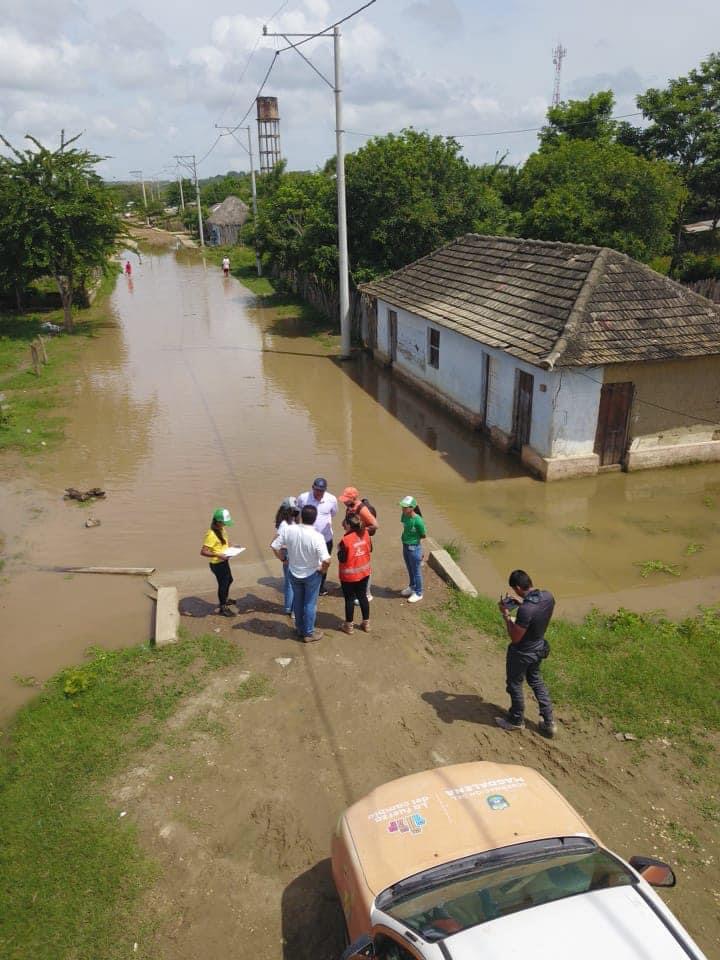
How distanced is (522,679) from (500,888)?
9.77 ft

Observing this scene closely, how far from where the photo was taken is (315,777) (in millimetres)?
6469

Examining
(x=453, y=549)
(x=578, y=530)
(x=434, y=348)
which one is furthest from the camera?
(x=434, y=348)

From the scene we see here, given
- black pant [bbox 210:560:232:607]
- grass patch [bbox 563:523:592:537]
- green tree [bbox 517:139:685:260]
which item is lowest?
grass patch [bbox 563:523:592:537]

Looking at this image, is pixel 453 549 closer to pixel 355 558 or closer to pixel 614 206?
pixel 355 558

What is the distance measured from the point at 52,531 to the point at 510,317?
10299mm

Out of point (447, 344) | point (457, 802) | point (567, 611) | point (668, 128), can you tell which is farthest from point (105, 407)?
point (668, 128)

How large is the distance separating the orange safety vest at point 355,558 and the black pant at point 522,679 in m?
2.12

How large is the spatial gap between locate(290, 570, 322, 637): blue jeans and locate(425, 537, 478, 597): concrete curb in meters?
2.27

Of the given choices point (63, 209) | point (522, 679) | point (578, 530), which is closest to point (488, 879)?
point (522, 679)

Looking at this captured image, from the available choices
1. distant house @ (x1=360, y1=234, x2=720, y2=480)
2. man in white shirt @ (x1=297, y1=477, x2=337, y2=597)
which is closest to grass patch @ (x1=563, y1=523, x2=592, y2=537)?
distant house @ (x1=360, y1=234, x2=720, y2=480)

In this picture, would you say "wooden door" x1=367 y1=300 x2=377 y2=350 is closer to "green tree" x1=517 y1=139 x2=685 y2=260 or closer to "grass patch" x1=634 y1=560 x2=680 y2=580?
"green tree" x1=517 y1=139 x2=685 y2=260

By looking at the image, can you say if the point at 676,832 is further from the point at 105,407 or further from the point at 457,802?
the point at 105,407

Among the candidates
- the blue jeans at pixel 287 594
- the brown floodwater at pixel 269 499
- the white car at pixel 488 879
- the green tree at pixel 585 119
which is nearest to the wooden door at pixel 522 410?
the brown floodwater at pixel 269 499

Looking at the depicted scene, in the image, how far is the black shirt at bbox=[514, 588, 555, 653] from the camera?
6492 mm
